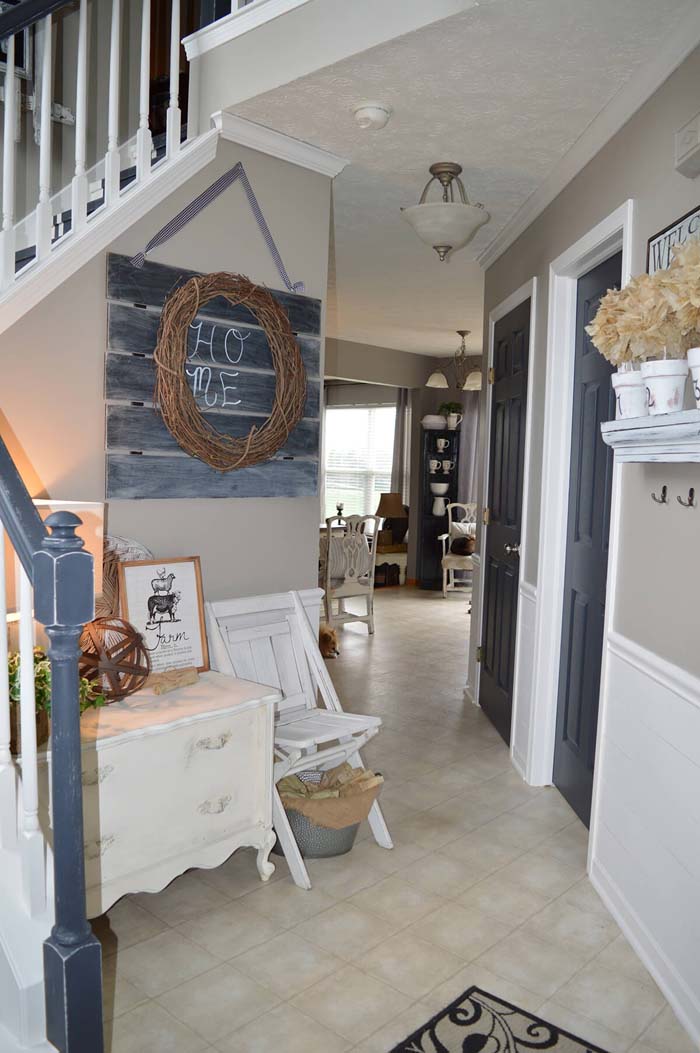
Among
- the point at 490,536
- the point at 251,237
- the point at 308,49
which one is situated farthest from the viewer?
the point at 490,536

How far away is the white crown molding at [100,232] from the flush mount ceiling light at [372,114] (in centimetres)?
51

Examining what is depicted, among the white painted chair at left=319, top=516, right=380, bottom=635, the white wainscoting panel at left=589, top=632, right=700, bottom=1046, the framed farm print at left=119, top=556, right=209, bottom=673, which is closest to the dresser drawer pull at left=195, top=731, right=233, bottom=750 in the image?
the framed farm print at left=119, top=556, right=209, bottom=673

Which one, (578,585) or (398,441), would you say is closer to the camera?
(578,585)

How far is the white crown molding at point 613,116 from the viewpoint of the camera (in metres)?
2.22

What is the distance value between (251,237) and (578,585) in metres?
1.83

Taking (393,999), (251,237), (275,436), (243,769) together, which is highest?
(251,237)

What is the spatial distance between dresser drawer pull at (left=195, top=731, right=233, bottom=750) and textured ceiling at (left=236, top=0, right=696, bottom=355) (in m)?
2.01

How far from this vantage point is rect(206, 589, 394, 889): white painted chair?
8.98 feet

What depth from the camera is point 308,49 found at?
2.54 metres

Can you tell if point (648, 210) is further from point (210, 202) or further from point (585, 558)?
point (210, 202)

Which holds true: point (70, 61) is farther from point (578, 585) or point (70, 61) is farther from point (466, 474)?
point (466, 474)

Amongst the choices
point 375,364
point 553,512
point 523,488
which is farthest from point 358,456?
point 553,512

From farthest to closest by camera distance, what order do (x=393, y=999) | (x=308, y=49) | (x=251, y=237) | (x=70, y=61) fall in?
(x=70, y=61) → (x=251, y=237) → (x=308, y=49) → (x=393, y=999)

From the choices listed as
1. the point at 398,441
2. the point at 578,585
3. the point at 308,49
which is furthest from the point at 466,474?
the point at 308,49
